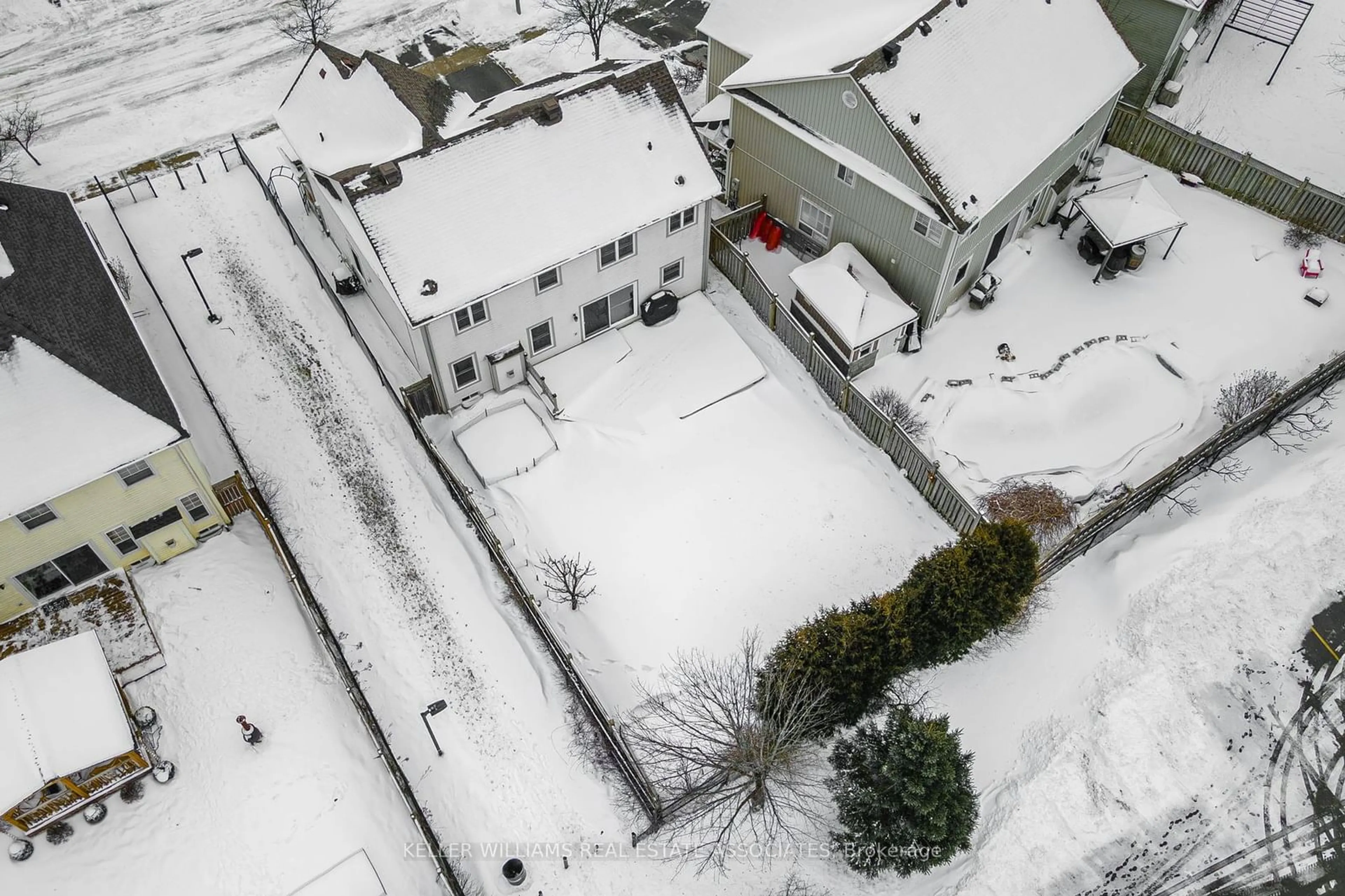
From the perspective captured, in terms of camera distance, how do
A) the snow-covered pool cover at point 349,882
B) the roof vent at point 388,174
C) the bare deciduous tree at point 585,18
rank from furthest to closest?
the bare deciduous tree at point 585,18 → the roof vent at point 388,174 → the snow-covered pool cover at point 349,882

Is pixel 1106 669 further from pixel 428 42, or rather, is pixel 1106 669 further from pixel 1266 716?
pixel 428 42

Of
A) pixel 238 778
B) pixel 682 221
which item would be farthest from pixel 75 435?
pixel 682 221

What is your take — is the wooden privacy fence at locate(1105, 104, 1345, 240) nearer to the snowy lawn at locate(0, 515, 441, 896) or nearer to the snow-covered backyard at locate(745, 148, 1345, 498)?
the snow-covered backyard at locate(745, 148, 1345, 498)

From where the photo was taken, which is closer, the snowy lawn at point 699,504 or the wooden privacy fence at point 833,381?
the snowy lawn at point 699,504

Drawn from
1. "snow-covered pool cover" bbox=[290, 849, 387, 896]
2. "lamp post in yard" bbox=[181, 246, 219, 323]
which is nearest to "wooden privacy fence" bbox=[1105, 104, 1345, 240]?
"lamp post in yard" bbox=[181, 246, 219, 323]

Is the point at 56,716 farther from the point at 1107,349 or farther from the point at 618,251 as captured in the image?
the point at 1107,349

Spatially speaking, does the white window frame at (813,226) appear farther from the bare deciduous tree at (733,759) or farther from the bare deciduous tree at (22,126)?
the bare deciduous tree at (22,126)

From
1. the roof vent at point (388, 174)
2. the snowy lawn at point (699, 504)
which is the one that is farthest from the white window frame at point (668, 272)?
the roof vent at point (388, 174)
